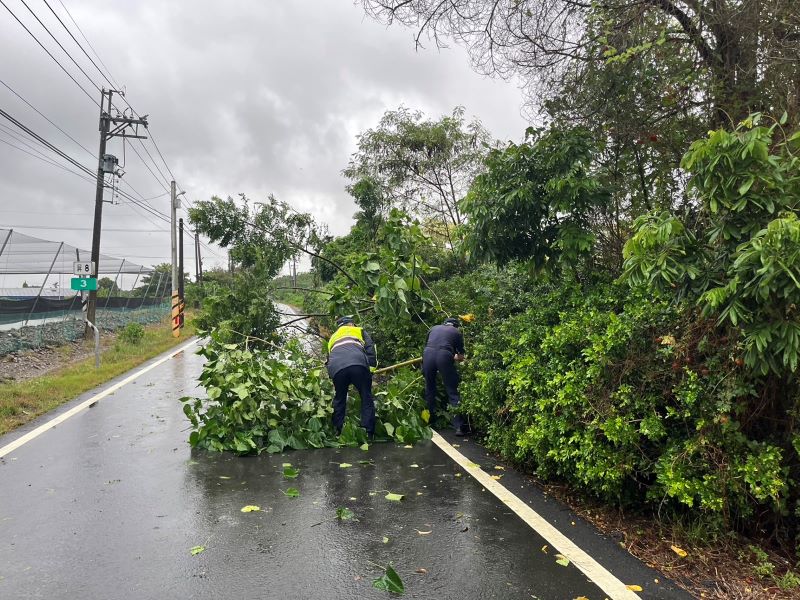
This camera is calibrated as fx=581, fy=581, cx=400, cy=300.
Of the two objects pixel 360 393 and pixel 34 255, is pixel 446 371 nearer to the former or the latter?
pixel 360 393

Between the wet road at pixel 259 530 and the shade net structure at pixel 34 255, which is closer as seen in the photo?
the wet road at pixel 259 530

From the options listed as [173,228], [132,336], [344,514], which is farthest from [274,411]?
[173,228]

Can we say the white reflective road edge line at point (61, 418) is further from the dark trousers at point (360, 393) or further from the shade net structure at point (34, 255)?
the shade net structure at point (34, 255)

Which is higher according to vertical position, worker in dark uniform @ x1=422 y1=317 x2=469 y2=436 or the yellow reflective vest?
the yellow reflective vest

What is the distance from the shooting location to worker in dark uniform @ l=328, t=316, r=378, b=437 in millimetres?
6781

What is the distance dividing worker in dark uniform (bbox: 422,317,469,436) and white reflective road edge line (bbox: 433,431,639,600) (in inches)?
54.3

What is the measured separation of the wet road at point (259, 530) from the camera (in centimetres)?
344

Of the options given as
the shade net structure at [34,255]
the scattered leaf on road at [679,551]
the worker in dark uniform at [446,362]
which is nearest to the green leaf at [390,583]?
the scattered leaf on road at [679,551]

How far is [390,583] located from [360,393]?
11.7 ft

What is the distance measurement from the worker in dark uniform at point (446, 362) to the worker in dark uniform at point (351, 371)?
0.80 m

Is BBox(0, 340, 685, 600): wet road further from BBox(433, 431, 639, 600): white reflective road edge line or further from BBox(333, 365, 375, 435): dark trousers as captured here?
BBox(333, 365, 375, 435): dark trousers

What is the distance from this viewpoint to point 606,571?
3.55 metres

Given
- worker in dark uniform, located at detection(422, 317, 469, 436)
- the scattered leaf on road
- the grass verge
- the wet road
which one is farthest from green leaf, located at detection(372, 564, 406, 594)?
the grass verge

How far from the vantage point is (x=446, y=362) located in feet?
24.3
